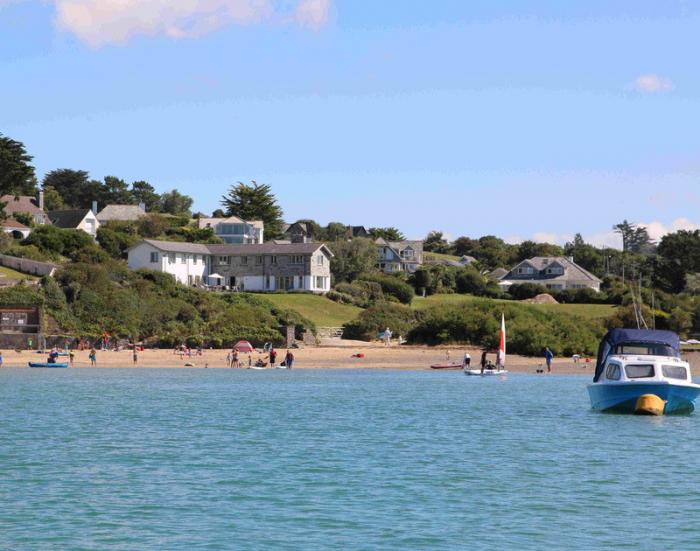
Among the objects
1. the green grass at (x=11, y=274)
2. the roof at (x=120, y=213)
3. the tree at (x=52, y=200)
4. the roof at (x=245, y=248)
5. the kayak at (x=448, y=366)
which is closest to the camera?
the kayak at (x=448, y=366)

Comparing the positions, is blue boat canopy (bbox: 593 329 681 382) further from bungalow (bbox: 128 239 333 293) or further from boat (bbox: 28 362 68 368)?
bungalow (bbox: 128 239 333 293)

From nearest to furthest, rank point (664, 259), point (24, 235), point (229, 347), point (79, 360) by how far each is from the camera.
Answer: point (79, 360)
point (229, 347)
point (24, 235)
point (664, 259)

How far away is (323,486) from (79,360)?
52.6 meters

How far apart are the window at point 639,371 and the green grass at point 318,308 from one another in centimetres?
5387

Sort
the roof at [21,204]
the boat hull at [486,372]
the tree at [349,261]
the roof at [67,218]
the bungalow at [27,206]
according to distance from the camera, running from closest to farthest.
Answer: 1. the boat hull at [486,372]
2. the tree at [349,261]
3. the bungalow at [27,206]
4. the roof at [21,204]
5. the roof at [67,218]

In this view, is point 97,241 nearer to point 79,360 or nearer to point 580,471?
point 79,360

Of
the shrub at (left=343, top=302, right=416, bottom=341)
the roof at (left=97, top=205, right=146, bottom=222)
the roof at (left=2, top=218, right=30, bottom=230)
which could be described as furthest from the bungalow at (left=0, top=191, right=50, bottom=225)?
the shrub at (left=343, top=302, right=416, bottom=341)

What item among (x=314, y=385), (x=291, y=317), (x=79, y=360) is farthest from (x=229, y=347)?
(x=314, y=385)

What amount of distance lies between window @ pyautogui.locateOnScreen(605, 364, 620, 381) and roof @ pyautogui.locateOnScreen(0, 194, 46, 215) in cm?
11149

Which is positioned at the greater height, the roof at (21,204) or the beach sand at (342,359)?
the roof at (21,204)

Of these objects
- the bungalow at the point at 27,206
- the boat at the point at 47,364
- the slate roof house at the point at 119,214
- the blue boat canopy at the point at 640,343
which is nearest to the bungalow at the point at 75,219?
the bungalow at the point at 27,206

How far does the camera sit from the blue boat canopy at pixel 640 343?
50.6 meters

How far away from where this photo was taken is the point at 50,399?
5822 cm

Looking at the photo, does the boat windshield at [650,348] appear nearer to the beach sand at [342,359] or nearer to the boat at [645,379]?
the boat at [645,379]
